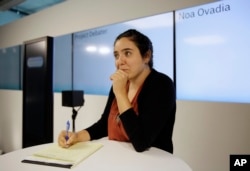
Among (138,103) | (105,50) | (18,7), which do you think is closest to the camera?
(138,103)

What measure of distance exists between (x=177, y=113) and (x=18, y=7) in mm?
3708

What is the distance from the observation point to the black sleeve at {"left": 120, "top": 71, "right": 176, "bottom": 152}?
0.96 metres

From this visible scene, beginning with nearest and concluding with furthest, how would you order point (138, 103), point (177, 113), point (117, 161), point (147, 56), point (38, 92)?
point (117, 161) < point (138, 103) < point (147, 56) < point (177, 113) < point (38, 92)

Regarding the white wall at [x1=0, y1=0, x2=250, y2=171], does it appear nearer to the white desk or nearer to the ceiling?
the ceiling

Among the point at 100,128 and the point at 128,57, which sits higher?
the point at 128,57

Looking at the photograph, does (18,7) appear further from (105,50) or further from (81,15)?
(105,50)

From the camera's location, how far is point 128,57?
1.15 m

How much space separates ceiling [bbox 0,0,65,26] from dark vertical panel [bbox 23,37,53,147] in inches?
25.3

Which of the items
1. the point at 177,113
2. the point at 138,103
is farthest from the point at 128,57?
the point at 177,113

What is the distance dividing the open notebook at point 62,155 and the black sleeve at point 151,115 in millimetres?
202

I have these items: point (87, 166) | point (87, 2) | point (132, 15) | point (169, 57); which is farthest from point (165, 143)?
point (87, 2)

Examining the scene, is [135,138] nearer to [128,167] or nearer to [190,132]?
[128,167]

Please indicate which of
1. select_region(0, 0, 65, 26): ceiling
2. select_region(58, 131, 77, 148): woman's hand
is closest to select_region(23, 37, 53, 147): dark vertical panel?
select_region(0, 0, 65, 26): ceiling

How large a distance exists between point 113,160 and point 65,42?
111 inches
